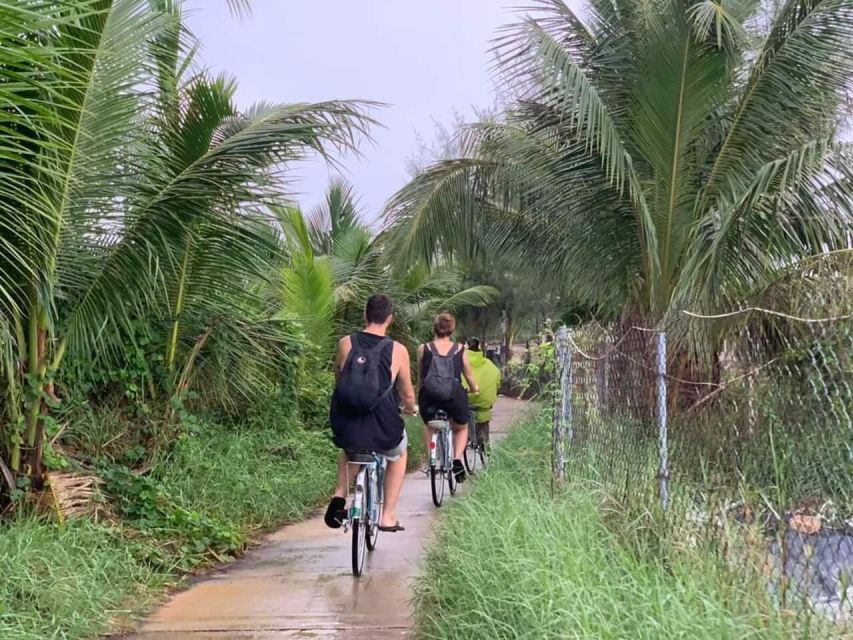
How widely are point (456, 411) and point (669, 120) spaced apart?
138 inches

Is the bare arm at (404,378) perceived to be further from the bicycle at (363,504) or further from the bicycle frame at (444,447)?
the bicycle frame at (444,447)

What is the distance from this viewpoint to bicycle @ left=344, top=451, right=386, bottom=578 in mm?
5691

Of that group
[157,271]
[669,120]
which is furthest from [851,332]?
[669,120]

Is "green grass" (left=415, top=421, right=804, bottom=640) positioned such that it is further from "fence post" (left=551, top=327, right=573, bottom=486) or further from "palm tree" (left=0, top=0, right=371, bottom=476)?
"palm tree" (left=0, top=0, right=371, bottom=476)

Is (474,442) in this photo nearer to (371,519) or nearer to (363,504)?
(371,519)

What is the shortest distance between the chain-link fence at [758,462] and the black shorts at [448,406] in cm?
288

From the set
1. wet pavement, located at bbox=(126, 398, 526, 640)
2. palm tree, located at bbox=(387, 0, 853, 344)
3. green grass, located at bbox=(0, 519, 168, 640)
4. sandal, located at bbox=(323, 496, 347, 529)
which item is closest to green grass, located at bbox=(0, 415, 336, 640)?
green grass, located at bbox=(0, 519, 168, 640)

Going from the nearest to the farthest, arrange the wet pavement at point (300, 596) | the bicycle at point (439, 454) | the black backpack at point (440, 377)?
1. the wet pavement at point (300, 596)
2. the black backpack at point (440, 377)
3. the bicycle at point (439, 454)

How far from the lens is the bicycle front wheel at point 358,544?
18.7ft

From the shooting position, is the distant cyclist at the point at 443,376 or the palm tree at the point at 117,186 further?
the distant cyclist at the point at 443,376

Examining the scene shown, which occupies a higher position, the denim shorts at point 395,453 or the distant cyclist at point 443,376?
the distant cyclist at point 443,376

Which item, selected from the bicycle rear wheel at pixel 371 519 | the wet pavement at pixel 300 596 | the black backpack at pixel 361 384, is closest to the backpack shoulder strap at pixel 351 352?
the black backpack at pixel 361 384

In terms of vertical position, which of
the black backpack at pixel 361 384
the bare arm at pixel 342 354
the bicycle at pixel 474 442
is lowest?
the bicycle at pixel 474 442

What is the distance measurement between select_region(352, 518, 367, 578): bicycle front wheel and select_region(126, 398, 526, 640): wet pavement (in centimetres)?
8
